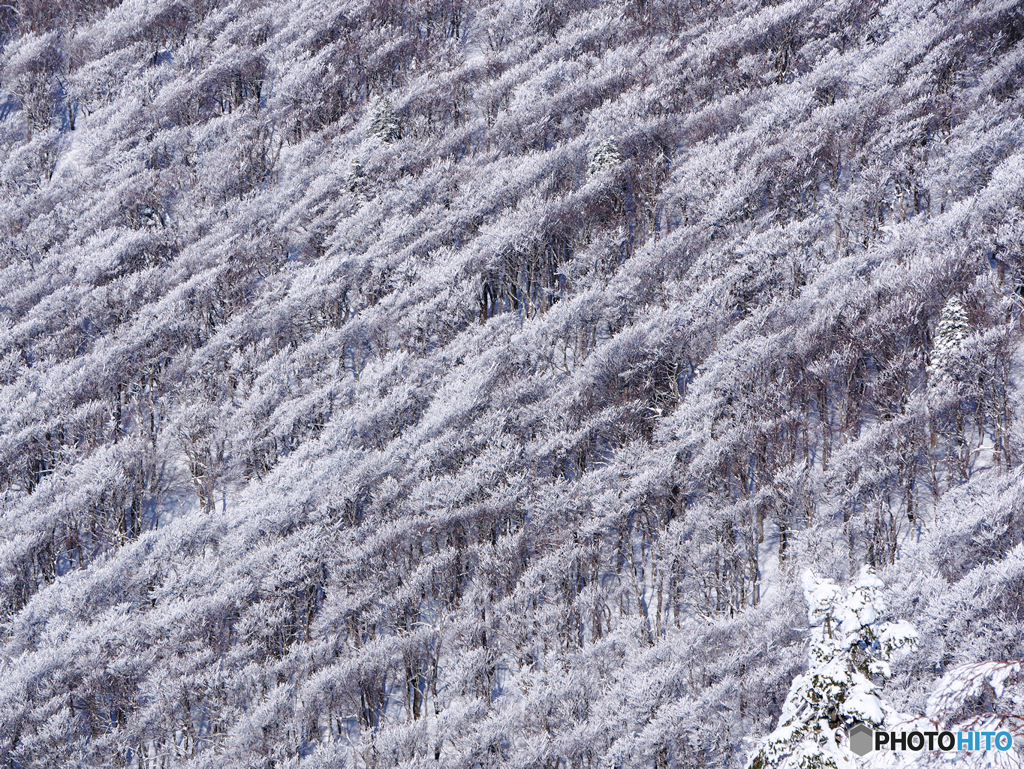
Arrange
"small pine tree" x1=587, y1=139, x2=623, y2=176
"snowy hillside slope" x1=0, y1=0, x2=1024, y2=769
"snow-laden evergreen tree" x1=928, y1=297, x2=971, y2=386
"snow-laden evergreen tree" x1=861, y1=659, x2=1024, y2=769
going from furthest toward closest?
"small pine tree" x1=587, y1=139, x2=623, y2=176, "snow-laden evergreen tree" x1=928, y1=297, x2=971, y2=386, "snowy hillside slope" x1=0, y1=0, x2=1024, y2=769, "snow-laden evergreen tree" x1=861, y1=659, x2=1024, y2=769

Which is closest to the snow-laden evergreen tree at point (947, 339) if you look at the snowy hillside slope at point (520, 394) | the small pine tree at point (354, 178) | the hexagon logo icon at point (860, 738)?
the snowy hillside slope at point (520, 394)

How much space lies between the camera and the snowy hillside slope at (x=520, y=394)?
29500 mm

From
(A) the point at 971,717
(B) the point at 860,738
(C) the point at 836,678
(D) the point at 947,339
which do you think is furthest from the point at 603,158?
(A) the point at 971,717

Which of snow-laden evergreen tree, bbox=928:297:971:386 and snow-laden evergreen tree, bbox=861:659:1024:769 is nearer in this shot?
snow-laden evergreen tree, bbox=861:659:1024:769

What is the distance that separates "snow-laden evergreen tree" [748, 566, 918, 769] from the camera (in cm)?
772

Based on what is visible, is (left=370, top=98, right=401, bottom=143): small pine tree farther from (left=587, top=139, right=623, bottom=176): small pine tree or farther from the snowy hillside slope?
(left=587, top=139, right=623, bottom=176): small pine tree

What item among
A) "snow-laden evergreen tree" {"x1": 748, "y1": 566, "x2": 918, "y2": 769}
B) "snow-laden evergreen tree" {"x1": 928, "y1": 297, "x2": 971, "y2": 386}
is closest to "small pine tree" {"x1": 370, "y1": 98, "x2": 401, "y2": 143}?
"snow-laden evergreen tree" {"x1": 928, "y1": 297, "x2": 971, "y2": 386}

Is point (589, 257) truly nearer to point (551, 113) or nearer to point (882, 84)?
point (551, 113)

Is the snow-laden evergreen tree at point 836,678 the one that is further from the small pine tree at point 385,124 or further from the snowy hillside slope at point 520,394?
the small pine tree at point 385,124

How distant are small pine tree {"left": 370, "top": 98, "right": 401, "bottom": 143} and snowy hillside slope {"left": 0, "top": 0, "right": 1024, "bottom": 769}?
1.56 ft

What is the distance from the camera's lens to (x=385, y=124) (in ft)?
177

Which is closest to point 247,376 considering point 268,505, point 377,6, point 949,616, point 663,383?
point 268,505

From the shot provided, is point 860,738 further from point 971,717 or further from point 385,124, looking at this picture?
point 385,124

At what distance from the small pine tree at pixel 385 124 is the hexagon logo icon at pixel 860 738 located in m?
49.5
